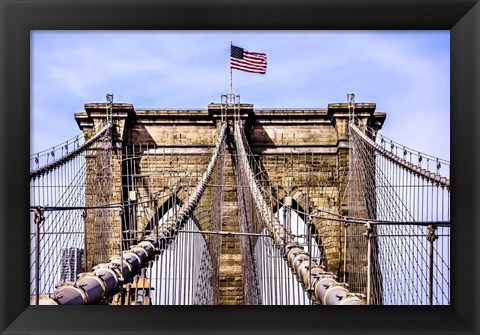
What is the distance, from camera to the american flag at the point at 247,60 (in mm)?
18000

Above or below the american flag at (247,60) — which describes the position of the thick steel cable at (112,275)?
below

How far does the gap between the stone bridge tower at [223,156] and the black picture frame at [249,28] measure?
10609 mm

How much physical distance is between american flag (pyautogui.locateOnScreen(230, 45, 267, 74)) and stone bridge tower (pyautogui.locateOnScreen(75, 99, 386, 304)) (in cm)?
70

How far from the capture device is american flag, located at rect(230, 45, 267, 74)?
18.0 m

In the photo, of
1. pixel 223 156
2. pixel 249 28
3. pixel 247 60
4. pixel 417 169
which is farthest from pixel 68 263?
pixel 247 60

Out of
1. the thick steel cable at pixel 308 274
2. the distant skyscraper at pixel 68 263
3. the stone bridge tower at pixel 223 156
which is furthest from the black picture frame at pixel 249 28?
the stone bridge tower at pixel 223 156

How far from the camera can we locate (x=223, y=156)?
1812 cm

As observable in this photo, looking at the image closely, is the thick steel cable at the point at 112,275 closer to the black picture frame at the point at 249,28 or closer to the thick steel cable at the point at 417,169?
the black picture frame at the point at 249,28

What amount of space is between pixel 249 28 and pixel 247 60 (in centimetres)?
1134

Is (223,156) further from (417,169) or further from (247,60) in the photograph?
(417,169)

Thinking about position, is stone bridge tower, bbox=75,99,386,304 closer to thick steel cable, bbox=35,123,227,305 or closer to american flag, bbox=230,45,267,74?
american flag, bbox=230,45,267,74

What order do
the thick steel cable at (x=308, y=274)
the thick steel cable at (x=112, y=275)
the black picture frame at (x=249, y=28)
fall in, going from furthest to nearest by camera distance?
1. the black picture frame at (x=249, y=28)
2. the thick steel cable at (x=308, y=274)
3. the thick steel cable at (x=112, y=275)

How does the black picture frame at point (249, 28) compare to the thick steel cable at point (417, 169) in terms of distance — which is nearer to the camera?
the black picture frame at point (249, 28)
